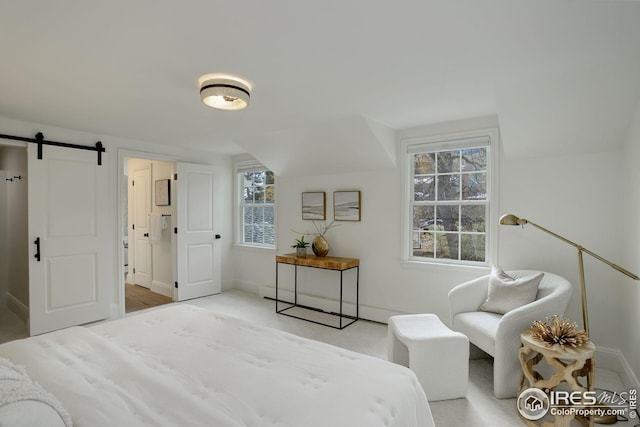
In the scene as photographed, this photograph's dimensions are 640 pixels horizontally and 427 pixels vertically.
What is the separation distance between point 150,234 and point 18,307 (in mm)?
1802

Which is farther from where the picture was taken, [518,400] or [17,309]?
[17,309]

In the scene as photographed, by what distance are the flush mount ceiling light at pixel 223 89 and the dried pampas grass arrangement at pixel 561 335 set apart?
8.55ft

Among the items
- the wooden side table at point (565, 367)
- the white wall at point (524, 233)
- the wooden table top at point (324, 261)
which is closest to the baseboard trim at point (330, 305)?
the white wall at point (524, 233)

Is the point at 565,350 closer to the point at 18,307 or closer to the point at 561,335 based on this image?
the point at 561,335

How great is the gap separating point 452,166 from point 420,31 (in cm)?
212

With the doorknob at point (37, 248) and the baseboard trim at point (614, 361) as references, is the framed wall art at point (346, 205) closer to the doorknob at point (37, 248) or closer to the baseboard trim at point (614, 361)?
the baseboard trim at point (614, 361)

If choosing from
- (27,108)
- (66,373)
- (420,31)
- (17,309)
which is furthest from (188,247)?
(420,31)

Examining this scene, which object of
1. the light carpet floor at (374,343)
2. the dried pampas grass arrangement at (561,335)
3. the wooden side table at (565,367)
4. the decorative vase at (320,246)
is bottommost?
the light carpet floor at (374,343)

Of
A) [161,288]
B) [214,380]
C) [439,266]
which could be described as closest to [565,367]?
[439,266]

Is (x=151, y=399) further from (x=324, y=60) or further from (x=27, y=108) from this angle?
(x=27, y=108)

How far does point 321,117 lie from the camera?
3.33 metres

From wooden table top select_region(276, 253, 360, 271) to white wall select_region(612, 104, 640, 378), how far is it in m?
2.43

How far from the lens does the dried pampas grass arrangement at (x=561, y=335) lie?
2.02 metres

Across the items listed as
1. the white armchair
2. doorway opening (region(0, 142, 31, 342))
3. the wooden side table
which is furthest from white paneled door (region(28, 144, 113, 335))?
the wooden side table
